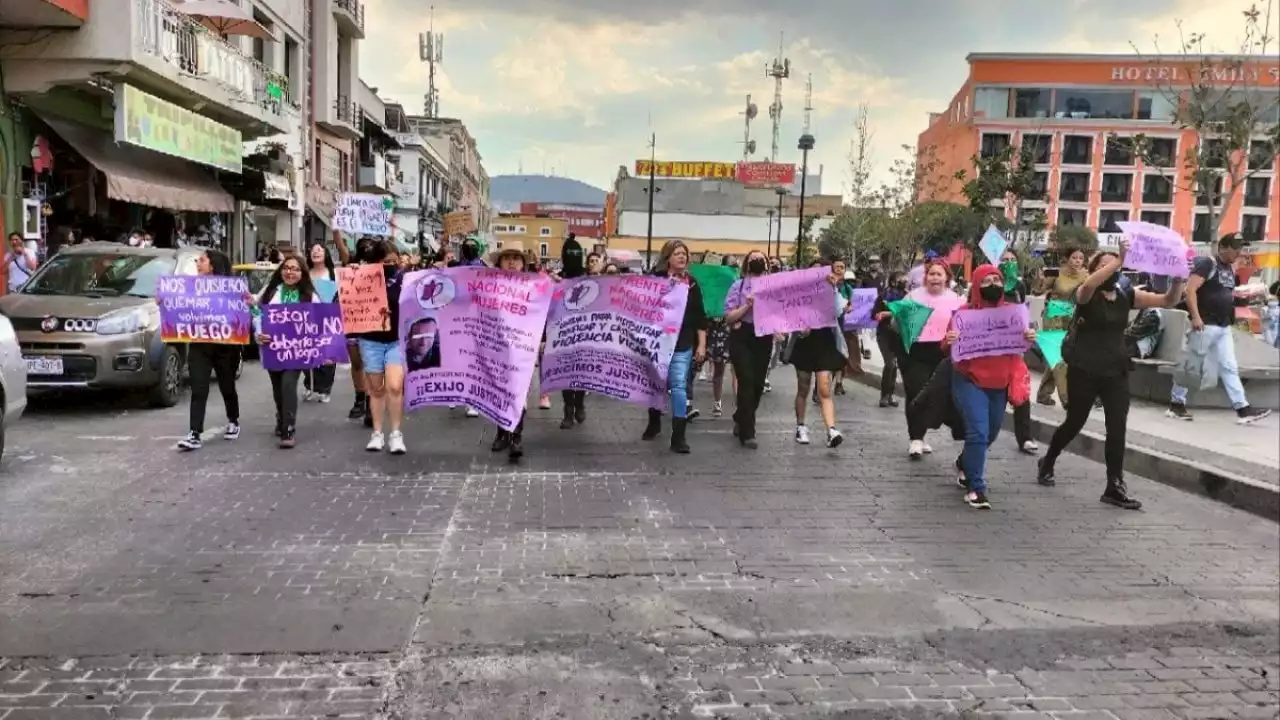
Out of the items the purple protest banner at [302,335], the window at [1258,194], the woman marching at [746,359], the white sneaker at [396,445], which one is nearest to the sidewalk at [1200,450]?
the woman marching at [746,359]

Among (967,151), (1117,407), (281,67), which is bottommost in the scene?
(1117,407)

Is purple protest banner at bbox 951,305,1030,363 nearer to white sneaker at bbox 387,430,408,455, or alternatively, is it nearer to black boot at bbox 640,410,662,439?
black boot at bbox 640,410,662,439

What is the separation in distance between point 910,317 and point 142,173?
16291mm

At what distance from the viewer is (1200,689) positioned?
383 centimetres

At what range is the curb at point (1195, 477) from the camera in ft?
22.2

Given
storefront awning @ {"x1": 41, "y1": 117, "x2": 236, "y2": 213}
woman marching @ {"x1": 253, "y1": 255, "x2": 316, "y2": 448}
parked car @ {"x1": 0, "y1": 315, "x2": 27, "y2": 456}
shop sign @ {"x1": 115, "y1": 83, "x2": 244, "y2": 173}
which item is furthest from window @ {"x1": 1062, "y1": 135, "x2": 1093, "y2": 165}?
parked car @ {"x1": 0, "y1": 315, "x2": 27, "y2": 456}

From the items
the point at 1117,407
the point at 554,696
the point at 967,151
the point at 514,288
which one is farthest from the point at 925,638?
the point at 967,151

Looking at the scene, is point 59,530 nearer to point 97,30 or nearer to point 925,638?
point 925,638

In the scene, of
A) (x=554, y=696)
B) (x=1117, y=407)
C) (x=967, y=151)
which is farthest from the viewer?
(x=967, y=151)

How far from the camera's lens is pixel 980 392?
6.96 metres

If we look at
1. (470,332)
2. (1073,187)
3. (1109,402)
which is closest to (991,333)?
(1109,402)

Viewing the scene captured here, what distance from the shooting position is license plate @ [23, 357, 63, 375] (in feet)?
30.3

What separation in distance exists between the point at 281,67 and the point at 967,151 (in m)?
67.9

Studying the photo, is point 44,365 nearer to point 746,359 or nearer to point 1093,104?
point 746,359
